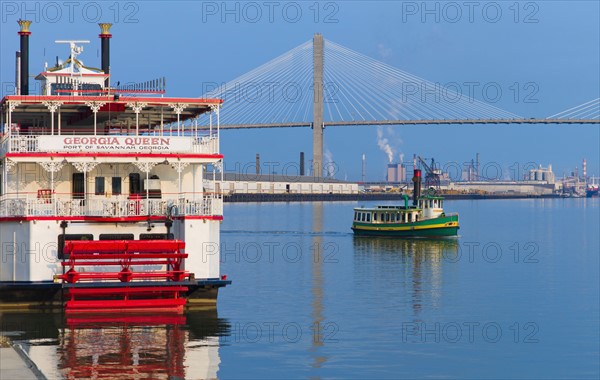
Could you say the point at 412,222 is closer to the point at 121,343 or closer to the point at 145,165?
the point at 145,165

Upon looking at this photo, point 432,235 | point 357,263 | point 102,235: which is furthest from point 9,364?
point 432,235

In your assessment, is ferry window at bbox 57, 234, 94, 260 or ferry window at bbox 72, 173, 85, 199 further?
ferry window at bbox 72, 173, 85, 199

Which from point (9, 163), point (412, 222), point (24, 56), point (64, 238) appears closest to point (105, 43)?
point (24, 56)

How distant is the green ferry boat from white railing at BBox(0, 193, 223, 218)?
45045 millimetres

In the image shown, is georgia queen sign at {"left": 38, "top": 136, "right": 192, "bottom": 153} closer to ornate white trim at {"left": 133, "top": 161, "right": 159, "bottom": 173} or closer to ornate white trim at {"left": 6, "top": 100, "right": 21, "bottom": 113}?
ornate white trim at {"left": 133, "top": 161, "right": 159, "bottom": 173}

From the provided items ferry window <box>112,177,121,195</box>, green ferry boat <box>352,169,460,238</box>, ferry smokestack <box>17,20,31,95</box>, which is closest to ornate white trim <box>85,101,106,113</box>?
ferry window <box>112,177,121,195</box>

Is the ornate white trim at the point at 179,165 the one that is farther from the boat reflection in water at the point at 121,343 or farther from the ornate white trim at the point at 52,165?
the boat reflection in water at the point at 121,343

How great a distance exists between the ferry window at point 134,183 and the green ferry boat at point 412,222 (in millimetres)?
44878

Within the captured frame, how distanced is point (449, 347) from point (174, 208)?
27.4ft

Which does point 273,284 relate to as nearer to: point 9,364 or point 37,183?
point 37,183

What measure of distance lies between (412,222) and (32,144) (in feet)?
155

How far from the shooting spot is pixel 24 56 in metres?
37.2

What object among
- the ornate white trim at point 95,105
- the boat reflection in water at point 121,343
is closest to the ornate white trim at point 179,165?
the ornate white trim at point 95,105

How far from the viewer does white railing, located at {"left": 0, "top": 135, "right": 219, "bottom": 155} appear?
30734 millimetres
